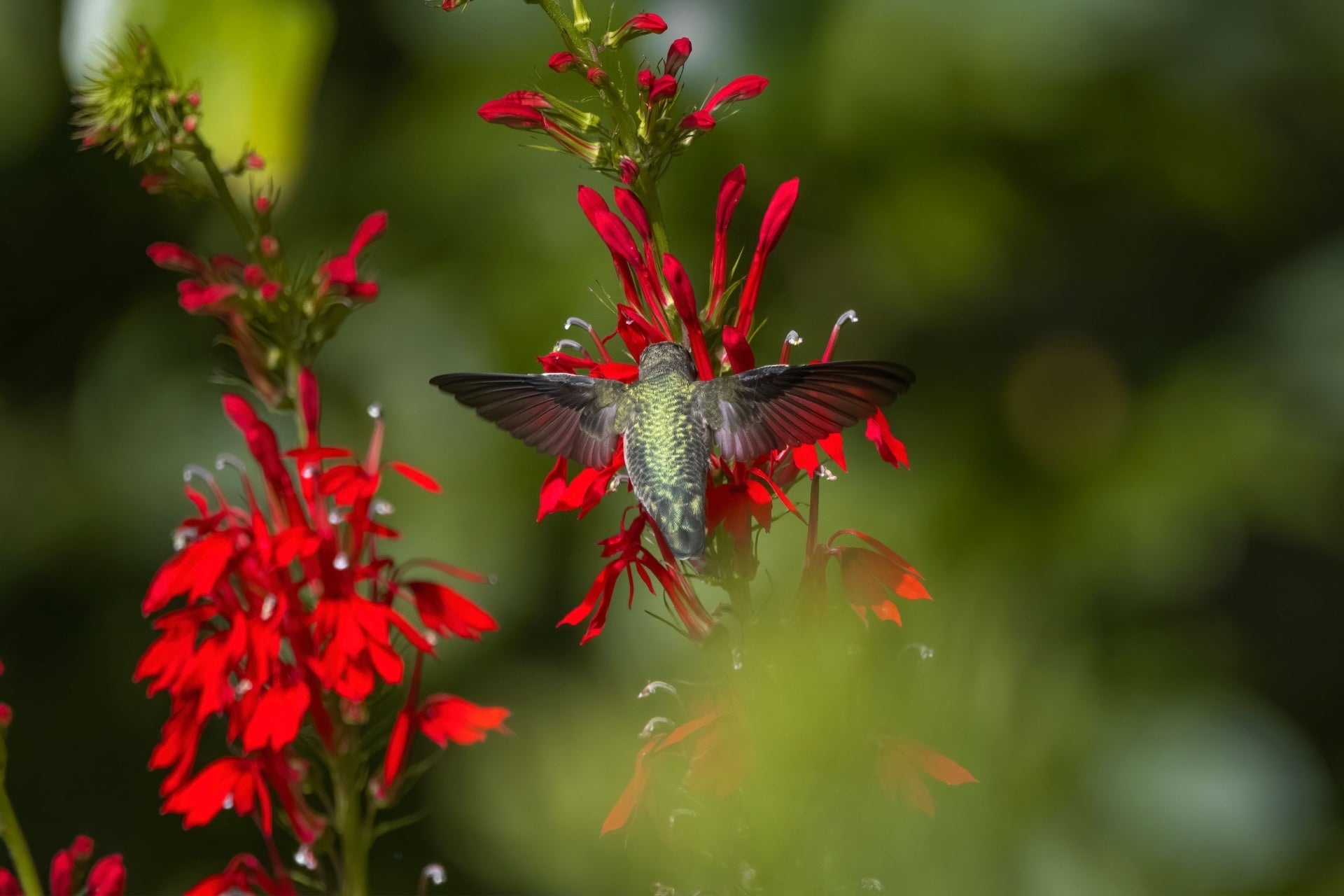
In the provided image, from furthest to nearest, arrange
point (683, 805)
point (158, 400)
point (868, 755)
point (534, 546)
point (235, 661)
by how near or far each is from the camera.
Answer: point (158, 400) → point (534, 546) → point (235, 661) → point (683, 805) → point (868, 755)

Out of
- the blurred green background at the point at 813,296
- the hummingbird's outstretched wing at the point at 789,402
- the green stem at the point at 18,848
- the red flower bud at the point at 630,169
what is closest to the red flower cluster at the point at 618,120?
the red flower bud at the point at 630,169

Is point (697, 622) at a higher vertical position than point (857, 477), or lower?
higher

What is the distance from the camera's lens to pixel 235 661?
0.55 m

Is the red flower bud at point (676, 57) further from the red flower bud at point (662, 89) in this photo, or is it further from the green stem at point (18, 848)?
the green stem at point (18, 848)

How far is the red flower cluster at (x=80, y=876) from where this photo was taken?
56 cm

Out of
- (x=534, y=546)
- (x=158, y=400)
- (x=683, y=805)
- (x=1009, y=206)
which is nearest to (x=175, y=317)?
(x=158, y=400)

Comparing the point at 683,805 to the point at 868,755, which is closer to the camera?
the point at 868,755

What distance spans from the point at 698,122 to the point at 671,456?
0.51 ft

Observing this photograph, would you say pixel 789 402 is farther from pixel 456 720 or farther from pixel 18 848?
pixel 18 848

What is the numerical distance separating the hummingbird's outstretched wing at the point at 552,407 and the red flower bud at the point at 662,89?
0.15 metres

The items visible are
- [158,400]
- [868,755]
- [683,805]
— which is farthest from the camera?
[158,400]

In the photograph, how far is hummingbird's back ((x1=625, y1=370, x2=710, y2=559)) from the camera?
1.87ft

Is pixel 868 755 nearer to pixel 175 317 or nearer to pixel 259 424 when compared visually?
pixel 259 424

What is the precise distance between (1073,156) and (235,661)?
1278 millimetres
